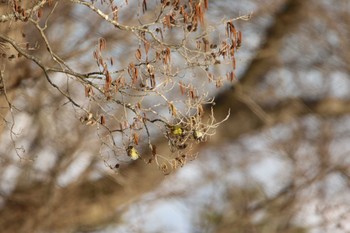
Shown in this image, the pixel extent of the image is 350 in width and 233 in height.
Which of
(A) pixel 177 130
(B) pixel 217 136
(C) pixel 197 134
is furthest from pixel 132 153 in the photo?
(B) pixel 217 136

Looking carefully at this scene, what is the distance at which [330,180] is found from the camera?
1570 centimetres

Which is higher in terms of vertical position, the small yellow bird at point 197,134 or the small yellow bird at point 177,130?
the small yellow bird at point 177,130

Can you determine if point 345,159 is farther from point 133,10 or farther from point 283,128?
point 133,10

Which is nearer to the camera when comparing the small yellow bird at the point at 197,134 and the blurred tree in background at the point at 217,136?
the small yellow bird at the point at 197,134

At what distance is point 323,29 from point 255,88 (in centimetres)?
165

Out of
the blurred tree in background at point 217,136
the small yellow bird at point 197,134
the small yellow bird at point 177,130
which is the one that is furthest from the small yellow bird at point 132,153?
the blurred tree in background at point 217,136

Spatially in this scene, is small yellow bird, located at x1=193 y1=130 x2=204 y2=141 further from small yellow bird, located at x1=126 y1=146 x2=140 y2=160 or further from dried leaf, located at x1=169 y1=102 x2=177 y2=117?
small yellow bird, located at x1=126 y1=146 x2=140 y2=160

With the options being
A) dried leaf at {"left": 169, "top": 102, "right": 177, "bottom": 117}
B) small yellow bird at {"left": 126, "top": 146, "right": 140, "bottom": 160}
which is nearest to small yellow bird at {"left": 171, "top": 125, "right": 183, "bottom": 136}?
dried leaf at {"left": 169, "top": 102, "right": 177, "bottom": 117}

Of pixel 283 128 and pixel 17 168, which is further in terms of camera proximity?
Result: pixel 283 128

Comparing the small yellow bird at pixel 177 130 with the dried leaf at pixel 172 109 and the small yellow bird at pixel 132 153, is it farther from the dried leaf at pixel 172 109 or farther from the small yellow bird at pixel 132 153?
the small yellow bird at pixel 132 153

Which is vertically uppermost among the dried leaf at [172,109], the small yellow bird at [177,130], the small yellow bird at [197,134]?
the dried leaf at [172,109]

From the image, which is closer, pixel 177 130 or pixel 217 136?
pixel 177 130

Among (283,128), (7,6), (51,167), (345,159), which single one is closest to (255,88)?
(283,128)

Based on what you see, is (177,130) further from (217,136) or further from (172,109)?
(217,136)
